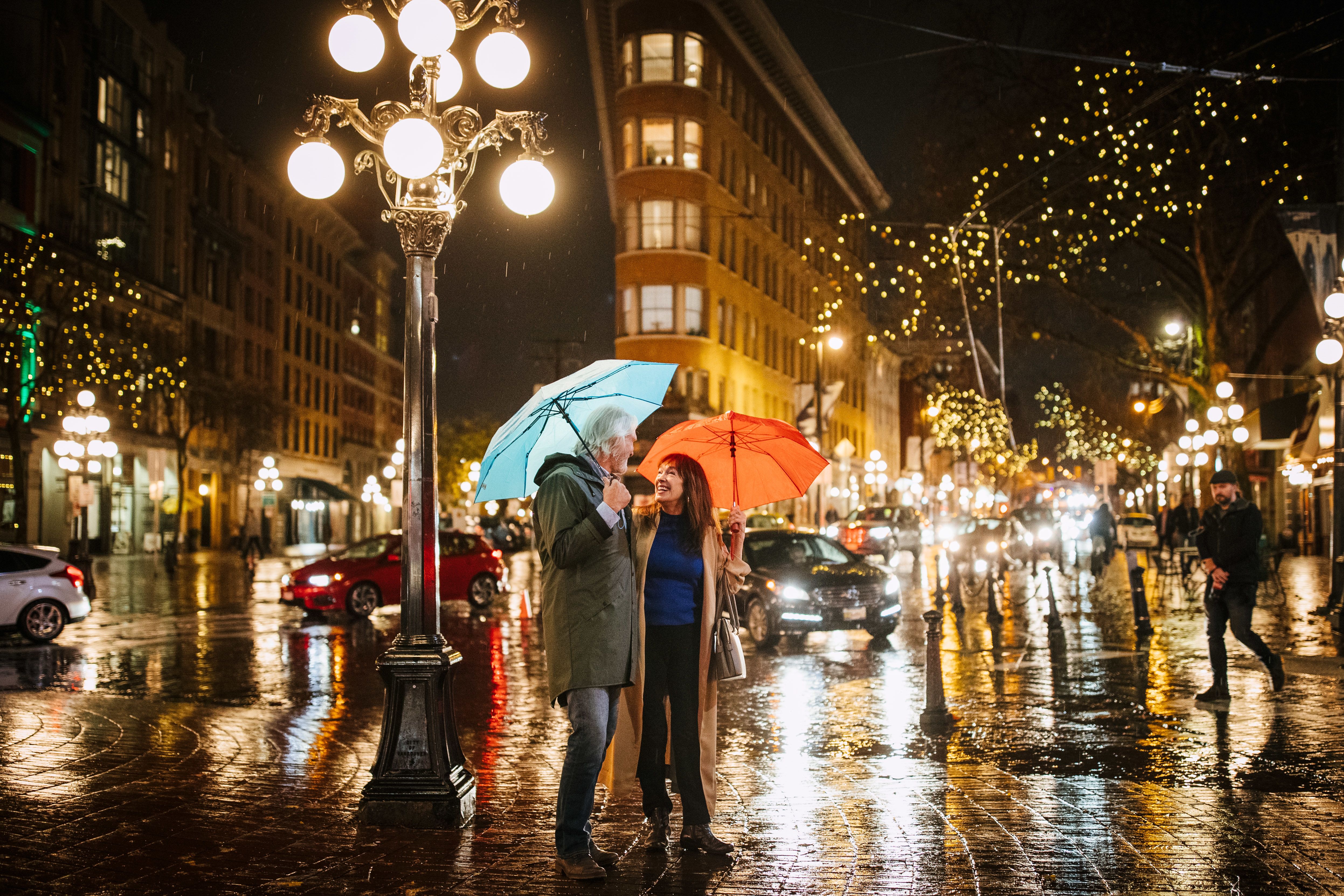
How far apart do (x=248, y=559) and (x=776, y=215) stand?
123 feet

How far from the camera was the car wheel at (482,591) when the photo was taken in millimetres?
23953

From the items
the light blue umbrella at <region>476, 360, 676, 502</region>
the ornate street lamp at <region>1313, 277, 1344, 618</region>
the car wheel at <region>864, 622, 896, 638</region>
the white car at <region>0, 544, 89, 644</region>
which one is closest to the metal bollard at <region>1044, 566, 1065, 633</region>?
the car wheel at <region>864, 622, 896, 638</region>

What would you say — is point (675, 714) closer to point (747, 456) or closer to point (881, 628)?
point (747, 456)

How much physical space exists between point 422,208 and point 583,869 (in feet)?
12.2

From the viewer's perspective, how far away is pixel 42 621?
17812 mm

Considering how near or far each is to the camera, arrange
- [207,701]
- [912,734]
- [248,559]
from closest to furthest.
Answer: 1. [912,734]
2. [207,701]
3. [248,559]

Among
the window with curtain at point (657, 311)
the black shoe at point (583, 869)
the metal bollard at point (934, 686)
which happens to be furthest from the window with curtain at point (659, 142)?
the black shoe at point (583, 869)

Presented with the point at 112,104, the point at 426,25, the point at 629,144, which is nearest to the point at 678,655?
the point at 426,25

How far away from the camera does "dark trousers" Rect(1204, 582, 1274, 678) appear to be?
34.9ft

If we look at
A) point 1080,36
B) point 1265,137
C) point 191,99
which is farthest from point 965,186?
point 191,99

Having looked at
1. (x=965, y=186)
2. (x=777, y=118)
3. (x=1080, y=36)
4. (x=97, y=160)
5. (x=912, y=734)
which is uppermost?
(x=777, y=118)

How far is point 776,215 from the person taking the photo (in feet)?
214

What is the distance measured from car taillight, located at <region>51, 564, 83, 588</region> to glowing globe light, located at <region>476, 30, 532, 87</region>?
42.4ft

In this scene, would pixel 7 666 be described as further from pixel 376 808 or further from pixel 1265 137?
pixel 1265 137
